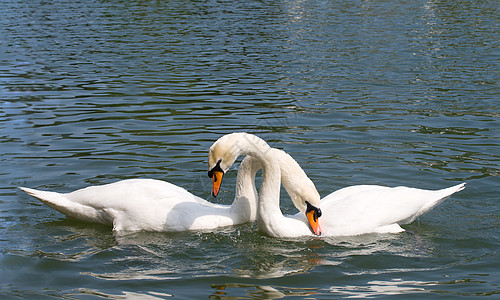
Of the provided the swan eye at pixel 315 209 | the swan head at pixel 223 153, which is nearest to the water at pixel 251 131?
the swan eye at pixel 315 209

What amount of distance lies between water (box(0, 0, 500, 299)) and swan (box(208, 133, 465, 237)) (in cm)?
16

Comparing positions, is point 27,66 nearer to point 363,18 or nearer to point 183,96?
point 183,96

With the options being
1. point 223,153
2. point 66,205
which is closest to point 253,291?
point 223,153

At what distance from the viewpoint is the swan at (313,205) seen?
7480 mm

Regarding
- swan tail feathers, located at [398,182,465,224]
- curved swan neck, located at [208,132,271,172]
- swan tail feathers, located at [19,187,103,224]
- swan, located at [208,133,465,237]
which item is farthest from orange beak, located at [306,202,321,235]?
swan tail feathers, located at [19,187,103,224]

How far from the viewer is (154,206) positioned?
26.2 ft

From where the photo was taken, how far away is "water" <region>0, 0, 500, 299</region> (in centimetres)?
670

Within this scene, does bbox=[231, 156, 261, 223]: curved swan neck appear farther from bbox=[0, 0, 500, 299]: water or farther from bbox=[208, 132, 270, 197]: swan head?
bbox=[208, 132, 270, 197]: swan head

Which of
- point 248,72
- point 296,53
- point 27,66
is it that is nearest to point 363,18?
point 296,53

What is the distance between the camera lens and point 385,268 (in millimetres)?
6820

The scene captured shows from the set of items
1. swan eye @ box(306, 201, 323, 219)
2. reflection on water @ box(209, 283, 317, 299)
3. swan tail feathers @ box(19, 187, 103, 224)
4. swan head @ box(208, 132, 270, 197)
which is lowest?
reflection on water @ box(209, 283, 317, 299)

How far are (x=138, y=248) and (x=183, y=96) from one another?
7.93 metres

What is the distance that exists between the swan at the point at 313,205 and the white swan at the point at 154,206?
1.29 feet

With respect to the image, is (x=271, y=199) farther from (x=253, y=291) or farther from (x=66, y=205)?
(x=66, y=205)
